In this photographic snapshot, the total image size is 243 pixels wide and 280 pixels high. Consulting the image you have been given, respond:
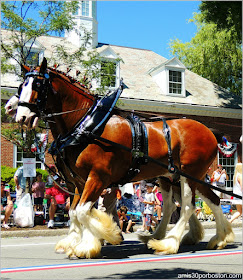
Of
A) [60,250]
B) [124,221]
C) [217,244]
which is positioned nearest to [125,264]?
[60,250]

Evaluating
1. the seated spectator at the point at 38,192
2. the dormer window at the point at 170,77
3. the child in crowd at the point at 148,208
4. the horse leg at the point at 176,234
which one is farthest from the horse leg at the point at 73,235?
the dormer window at the point at 170,77

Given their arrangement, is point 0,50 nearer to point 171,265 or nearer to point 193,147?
point 193,147

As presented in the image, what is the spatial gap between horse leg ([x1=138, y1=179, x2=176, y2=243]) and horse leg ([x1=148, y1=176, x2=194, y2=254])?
78 cm

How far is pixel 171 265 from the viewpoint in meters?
5.71

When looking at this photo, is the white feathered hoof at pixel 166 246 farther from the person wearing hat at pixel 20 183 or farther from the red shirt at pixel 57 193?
the person wearing hat at pixel 20 183

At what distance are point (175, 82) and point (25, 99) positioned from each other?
59.7 feet

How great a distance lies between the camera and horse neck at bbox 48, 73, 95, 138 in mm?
6457

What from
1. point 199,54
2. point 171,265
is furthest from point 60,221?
point 199,54

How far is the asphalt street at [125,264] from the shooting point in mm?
5145

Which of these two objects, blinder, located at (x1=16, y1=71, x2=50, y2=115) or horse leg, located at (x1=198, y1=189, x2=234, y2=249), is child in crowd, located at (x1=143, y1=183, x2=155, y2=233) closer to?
horse leg, located at (x1=198, y1=189, x2=234, y2=249)

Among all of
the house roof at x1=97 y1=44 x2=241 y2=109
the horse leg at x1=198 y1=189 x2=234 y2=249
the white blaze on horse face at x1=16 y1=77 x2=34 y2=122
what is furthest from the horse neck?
the house roof at x1=97 y1=44 x2=241 y2=109

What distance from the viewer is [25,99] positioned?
6.14 metres

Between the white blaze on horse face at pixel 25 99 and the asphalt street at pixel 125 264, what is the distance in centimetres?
213

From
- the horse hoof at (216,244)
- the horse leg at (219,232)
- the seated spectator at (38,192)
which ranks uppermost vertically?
the seated spectator at (38,192)
